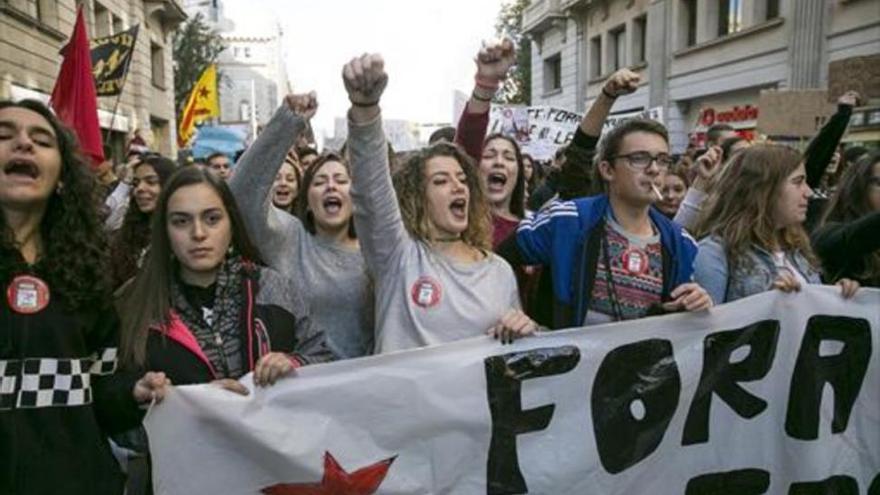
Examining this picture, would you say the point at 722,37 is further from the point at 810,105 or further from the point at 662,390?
the point at 662,390

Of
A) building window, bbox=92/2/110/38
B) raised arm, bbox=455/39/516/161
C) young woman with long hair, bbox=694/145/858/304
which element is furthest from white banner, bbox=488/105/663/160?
building window, bbox=92/2/110/38

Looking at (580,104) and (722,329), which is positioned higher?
(580,104)

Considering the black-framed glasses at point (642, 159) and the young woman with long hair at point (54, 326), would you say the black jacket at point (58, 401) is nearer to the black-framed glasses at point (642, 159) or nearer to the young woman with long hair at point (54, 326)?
the young woman with long hair at point (54, 326)

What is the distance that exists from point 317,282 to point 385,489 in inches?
37.4

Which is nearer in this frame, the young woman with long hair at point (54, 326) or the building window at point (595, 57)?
the young woman with long hair at point (54, 326)

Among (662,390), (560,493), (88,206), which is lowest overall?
(560,493)

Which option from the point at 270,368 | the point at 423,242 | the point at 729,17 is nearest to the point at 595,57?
the point at 729,17

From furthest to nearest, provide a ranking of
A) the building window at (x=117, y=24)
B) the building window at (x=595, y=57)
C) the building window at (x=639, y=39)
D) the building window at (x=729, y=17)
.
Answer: the building window at (x=595, y=57) → the building window at (x=639, y=39) → the building window at (x=117, y=24) → the building window at (x=729, y=17)

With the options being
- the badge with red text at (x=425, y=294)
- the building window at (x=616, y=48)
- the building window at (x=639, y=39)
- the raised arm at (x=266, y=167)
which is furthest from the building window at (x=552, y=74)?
the badge with red text at (x=425, y=294)

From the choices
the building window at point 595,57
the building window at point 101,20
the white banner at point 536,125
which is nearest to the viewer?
the white banner at point 536,125

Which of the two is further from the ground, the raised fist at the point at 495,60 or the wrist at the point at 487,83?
the raised fist at the point at 495,60

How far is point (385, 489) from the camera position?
2430 millimetres

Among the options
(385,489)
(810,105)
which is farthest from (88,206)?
(810,105)

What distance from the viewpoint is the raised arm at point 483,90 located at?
9.52 feet
